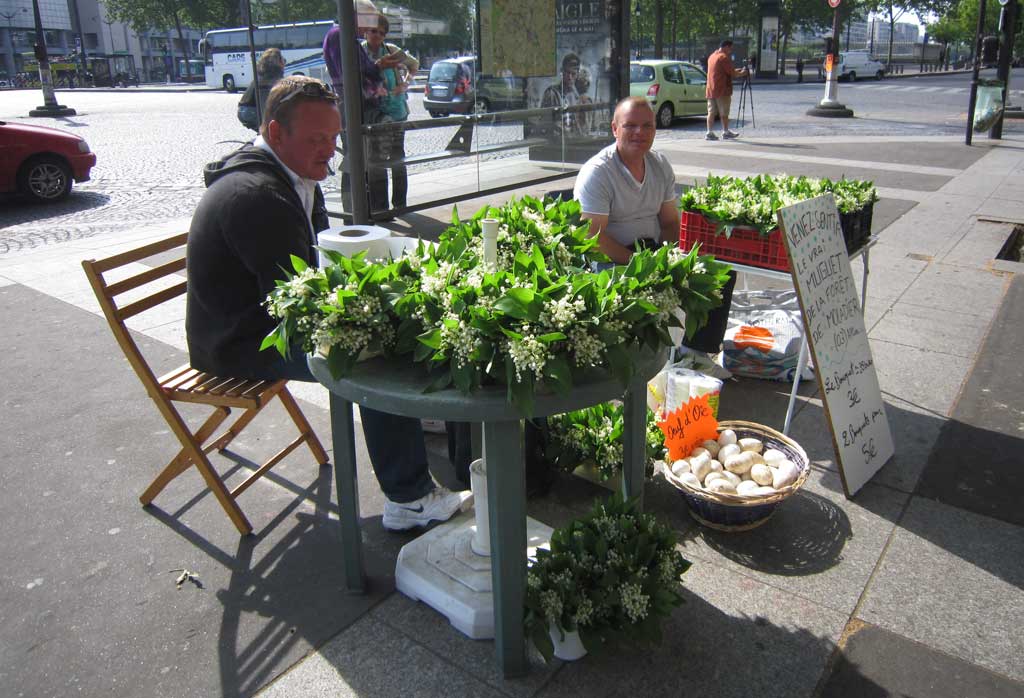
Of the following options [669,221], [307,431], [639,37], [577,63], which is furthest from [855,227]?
→ [639,37]

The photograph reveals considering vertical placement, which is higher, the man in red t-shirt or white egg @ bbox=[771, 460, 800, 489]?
the man in red t-shirt

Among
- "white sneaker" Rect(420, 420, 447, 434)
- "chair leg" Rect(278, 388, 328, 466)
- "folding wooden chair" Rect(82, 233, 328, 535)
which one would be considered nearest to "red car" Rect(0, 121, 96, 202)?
"folding wooden chair" Rect(82, 233, 328, 535)

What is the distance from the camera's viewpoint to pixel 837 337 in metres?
3.32

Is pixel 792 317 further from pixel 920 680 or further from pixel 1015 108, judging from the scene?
pixel 1015 108

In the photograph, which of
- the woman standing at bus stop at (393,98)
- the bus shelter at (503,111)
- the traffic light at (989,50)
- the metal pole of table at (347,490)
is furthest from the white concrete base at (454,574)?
the traffic light at (989,50)

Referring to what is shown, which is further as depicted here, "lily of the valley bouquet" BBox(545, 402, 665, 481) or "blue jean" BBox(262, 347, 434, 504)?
"lily of the valley bouquet" BBox(545, 402, 665, 481)

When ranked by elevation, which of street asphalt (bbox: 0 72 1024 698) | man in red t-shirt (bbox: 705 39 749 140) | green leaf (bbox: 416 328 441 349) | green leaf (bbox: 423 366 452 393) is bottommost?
street asphalt (bbox: 0 72 1024 698)

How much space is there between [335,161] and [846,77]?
35723mm

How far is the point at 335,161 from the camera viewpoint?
300 inches

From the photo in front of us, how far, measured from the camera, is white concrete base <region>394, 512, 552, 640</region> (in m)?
2.43

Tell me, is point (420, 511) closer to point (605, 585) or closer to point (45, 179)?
point (605, 585)

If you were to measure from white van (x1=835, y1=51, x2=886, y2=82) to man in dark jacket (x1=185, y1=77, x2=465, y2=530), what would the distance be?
3881cm

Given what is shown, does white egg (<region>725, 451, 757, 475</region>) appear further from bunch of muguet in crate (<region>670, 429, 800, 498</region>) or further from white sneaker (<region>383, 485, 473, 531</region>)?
white sneaker (<region>383, 485, 473, 531</region>)

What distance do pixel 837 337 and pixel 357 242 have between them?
1.94 meters
